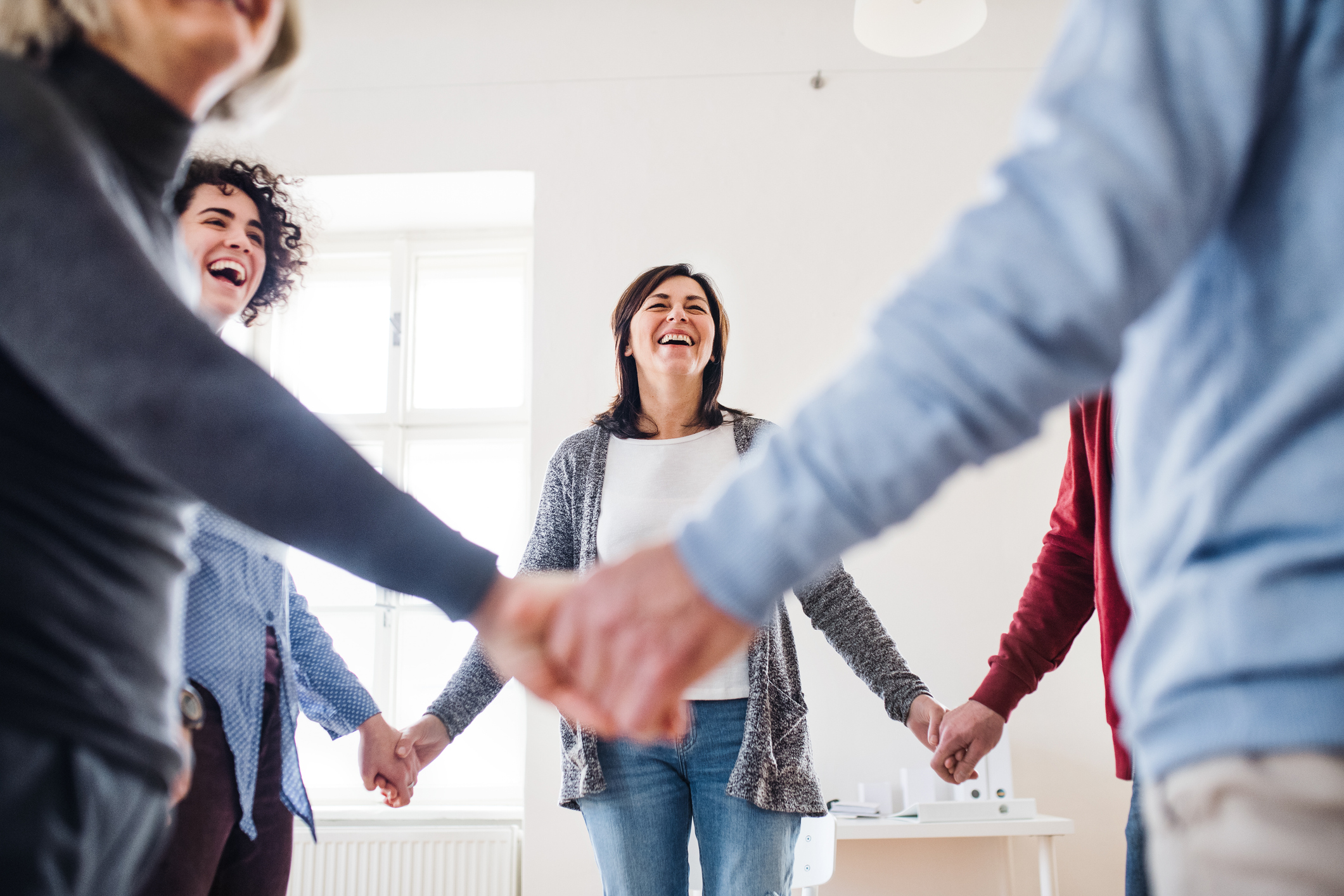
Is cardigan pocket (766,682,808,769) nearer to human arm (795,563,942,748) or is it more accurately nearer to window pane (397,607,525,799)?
human arm (795,563,942,748)

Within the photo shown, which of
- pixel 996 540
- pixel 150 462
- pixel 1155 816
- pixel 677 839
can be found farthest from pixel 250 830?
pixel 996 540

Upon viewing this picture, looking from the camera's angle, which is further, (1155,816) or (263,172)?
(263,172)

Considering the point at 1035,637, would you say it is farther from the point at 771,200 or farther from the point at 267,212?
the point at 771,200

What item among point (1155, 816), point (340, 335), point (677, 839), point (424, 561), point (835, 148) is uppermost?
point (835, 148)

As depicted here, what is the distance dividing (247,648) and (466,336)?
276 cm

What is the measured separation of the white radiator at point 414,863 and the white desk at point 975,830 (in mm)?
1244

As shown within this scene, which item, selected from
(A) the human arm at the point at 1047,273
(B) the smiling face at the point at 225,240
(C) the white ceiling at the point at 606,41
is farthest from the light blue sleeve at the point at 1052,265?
(C) the white ceiling at the point at 606,41

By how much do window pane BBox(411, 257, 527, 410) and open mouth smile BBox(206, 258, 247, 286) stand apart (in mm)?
2263

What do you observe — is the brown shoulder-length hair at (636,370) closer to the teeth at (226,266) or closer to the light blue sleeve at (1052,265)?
the teeth at (226,266)

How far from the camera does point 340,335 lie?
4105 millimetres

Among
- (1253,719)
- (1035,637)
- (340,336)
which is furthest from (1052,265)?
(340,336)

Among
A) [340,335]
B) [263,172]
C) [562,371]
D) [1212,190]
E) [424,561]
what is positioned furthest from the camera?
[340,335]

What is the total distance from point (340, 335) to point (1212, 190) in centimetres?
404

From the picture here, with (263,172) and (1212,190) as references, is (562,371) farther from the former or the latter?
(1212,190)
